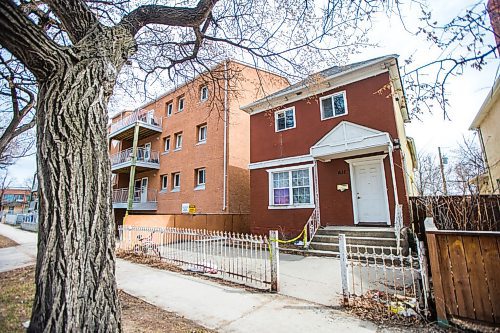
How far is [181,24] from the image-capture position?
4914mm

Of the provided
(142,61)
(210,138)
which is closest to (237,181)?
(210,138)

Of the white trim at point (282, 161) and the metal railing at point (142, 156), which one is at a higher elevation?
the metal railing at point (142, 156)

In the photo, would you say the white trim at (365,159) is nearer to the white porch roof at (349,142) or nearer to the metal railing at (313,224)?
the white porch roof at (349,142)

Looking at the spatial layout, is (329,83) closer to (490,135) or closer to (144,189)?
(490,135)

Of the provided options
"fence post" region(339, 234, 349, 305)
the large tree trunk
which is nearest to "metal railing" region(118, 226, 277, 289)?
"fence post" region(339, 234, 349, 305)

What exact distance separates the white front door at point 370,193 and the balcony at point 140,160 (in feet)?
49.9

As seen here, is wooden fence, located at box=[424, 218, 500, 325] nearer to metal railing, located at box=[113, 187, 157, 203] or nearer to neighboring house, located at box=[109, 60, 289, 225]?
neighboring house, located at box=[109, 60, 289, 225]

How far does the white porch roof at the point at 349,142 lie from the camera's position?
927 centimetres

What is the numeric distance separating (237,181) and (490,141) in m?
13.9

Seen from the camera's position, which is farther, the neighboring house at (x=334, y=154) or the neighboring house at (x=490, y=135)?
the neighboring house at (x=490, y=135)

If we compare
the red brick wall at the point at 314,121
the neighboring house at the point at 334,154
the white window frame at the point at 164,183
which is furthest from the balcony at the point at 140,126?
the neighboring house at the point at 334,154

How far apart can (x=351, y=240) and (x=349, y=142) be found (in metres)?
3.63

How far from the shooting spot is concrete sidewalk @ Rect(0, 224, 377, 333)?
3.75m

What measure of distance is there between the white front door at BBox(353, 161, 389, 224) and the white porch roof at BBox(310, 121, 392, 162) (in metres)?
0.78
